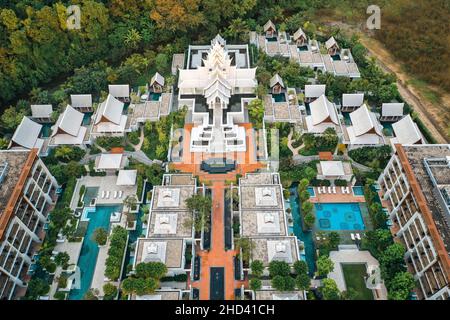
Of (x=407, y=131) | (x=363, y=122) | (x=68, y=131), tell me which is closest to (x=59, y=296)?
(x=68, y=131)

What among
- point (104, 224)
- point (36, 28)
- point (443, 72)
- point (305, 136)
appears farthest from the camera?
point (443, 72)

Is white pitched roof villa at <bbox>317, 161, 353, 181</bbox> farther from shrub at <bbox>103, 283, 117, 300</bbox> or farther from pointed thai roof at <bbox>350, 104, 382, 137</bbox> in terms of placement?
shrub at <bbox>103, 283, 117, 300</bbox>

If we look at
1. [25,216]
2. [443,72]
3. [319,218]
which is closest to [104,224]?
[25,216]

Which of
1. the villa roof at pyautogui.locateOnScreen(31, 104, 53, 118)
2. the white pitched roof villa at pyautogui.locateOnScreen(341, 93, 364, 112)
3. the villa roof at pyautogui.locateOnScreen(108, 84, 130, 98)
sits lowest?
the villa roof at pyautogui.locateOnScreen(31, 104, 53, 118)

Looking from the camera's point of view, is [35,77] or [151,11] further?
[151,11]

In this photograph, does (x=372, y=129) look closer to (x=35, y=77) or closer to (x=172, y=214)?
(x=172, y=214)

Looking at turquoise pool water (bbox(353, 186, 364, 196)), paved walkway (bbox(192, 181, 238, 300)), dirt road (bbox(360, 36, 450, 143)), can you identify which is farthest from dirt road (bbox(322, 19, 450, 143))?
paved walkway (bbox(192, 181, 238, 300))

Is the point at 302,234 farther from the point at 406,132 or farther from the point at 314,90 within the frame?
the point at 314,90
